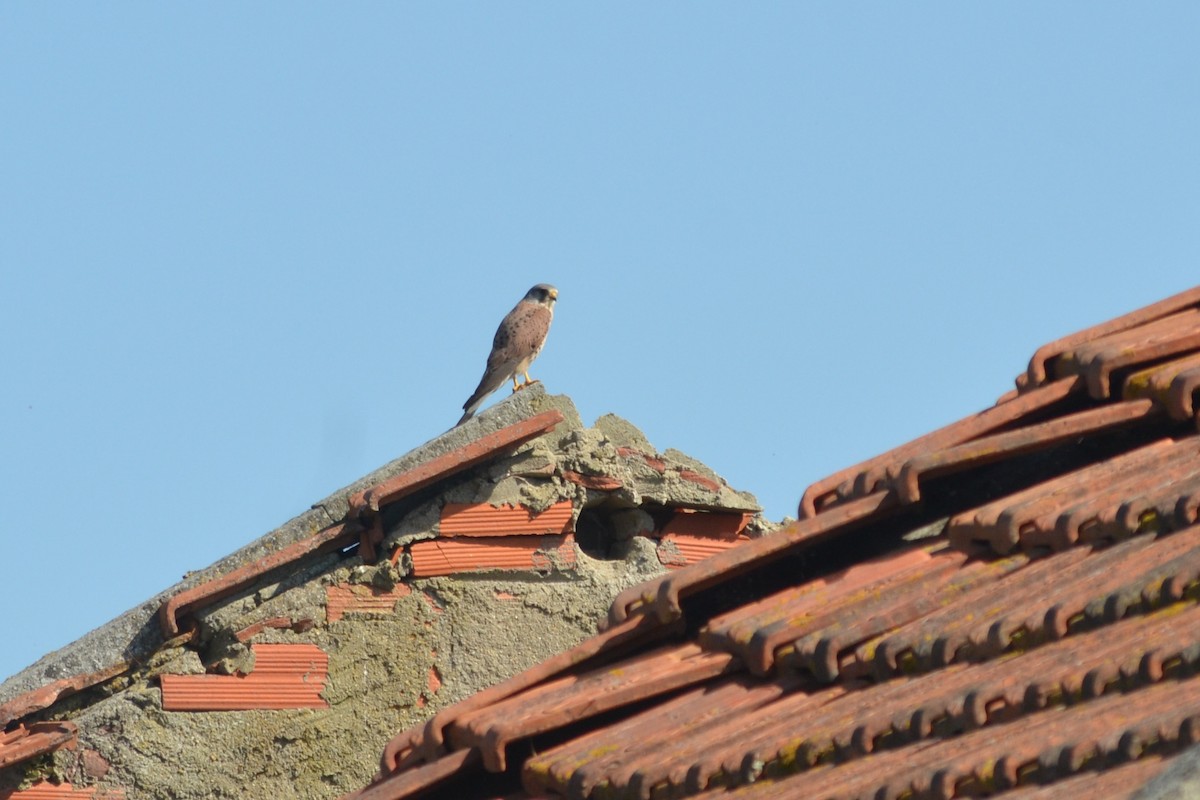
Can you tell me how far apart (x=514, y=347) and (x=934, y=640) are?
7.96 meters

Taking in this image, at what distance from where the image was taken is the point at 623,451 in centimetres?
668

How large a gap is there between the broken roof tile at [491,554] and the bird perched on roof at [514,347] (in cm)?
443

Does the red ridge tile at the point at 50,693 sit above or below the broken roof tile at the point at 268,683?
above

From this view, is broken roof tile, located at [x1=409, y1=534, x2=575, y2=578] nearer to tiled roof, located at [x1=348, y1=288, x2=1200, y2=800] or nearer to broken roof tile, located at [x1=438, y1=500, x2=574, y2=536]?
broken roof tile, located at [x1=438, y1=500, x2=574, y2=536]

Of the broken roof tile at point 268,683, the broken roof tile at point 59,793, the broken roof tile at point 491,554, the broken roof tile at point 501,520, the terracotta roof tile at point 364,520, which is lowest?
the broken roof tile at point 59,793

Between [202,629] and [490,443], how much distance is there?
118 centimetres

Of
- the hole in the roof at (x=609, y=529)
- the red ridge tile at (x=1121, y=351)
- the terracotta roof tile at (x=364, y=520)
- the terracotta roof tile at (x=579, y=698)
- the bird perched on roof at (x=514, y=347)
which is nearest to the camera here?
the terracotta roof tile at (x=579, y=698)

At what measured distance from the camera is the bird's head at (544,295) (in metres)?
12.0

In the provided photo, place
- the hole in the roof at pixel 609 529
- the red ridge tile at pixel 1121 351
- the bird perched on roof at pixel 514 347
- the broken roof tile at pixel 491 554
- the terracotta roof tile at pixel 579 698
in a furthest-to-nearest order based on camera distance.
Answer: the bird perched on roof at pixel 514 347
the hole in the roof at pixel 609 529
the broken roof tile at pixel 491 554
the red ridge tile at pixel 1121 351
the terracotta roof tile at pixel 579 698

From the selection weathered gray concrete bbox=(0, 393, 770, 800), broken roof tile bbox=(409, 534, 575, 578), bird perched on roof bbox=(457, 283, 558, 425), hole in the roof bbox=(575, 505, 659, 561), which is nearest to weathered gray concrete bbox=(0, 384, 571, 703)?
weathered gray concrete bbox=(0, 393, 770, 800)

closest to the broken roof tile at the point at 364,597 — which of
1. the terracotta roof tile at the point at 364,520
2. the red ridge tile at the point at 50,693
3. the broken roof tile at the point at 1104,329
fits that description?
the terracotta roof tile at the point at 364,520

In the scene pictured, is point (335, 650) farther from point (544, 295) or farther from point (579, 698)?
point (544, 295)

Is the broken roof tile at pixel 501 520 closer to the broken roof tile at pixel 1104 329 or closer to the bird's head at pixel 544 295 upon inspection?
the broken roof tile at pixel 1104 329

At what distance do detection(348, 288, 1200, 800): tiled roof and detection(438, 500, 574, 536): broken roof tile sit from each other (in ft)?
7.41
